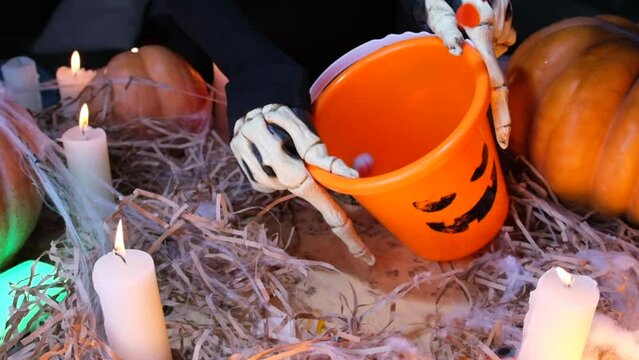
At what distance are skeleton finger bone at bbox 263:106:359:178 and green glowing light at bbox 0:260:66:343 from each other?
0.90ft

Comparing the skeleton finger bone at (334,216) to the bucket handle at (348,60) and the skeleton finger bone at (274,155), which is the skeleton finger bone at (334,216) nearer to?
the skeleton finger bone at (274,155)

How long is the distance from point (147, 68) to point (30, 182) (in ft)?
0.92

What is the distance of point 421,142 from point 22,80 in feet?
1.98

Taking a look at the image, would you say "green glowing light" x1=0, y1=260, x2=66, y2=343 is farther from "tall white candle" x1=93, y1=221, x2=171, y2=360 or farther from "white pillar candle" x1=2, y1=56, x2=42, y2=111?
"white pillar candle" x1=2, y1=56, x2=42, y2=111

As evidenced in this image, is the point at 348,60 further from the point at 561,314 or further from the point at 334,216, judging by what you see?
the point at 561,314

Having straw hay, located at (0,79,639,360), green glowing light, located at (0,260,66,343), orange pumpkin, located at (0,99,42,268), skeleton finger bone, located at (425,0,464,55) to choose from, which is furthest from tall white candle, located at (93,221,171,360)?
skeleton finger bone, located at (425,0,464,55)

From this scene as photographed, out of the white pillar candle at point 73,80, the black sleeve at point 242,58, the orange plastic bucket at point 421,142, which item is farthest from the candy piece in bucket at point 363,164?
the white pillar candle at point 73,80

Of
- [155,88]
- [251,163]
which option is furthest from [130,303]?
[155,88]

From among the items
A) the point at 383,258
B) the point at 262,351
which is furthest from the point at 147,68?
the point at 262,351

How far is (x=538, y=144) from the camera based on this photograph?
0.87 meters

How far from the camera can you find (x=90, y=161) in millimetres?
853

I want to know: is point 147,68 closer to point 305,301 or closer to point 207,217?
point 207,217

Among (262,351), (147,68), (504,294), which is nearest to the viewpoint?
(262,351)

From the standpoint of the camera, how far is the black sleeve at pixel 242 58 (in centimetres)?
73
